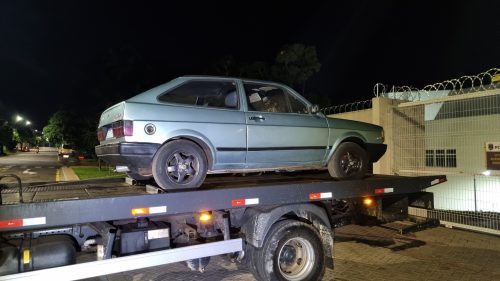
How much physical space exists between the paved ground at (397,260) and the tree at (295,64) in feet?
62.2

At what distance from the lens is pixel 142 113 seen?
4254 millimetres

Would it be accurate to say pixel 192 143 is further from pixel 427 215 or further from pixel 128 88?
pixel 128 88

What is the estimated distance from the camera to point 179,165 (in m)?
4.42

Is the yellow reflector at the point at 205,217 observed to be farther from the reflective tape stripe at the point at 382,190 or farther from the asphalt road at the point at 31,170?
the asphalt road at the point at 31,170

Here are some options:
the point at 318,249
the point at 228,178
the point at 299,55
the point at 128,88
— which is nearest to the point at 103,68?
the point at 128,88

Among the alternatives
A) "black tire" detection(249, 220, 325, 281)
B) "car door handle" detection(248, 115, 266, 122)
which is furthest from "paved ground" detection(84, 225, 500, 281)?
"car door handle" detection(248, 115, 266, 122)

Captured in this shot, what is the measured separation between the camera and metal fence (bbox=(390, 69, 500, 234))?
310 inches

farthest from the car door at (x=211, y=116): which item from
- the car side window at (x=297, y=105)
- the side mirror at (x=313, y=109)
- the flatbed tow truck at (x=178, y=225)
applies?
the side mirror at (x=313, y=109)

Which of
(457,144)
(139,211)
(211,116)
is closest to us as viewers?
(139,211)

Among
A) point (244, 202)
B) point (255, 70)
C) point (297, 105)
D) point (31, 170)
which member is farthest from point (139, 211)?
point (31, 170)

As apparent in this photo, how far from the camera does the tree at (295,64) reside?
26219 mm

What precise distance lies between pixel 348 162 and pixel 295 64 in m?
21.5

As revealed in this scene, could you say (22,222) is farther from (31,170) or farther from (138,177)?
(31,170)

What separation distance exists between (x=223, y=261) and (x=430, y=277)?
2.87 metres
